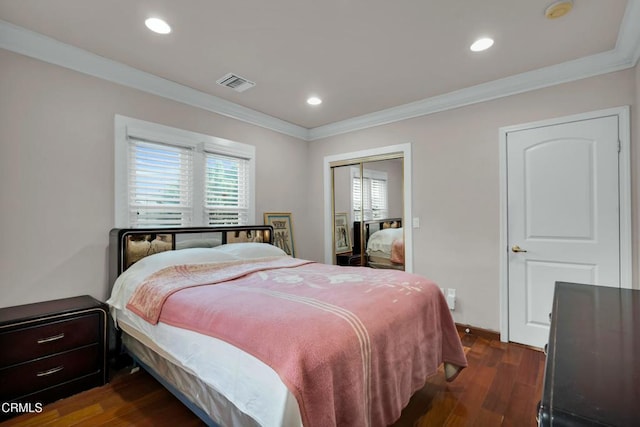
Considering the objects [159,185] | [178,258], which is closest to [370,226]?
[178,258]

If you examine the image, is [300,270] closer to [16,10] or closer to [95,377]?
[95,377]

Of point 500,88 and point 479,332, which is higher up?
point 500,88

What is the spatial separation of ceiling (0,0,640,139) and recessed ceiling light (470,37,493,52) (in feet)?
0.18

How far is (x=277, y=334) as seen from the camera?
1.29 meters

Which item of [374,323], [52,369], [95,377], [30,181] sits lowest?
[95,377]

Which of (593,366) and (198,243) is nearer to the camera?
(593,366)

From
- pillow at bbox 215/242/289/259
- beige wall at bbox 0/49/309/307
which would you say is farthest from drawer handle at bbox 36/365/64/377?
pillow at bbox 215/242/289/259

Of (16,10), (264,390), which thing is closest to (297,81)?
(16,10)

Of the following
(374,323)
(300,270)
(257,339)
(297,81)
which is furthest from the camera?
(297,81)

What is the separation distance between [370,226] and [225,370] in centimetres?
301

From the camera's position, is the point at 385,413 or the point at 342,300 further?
the point at 342,300

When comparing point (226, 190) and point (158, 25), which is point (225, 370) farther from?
point (226, 190)

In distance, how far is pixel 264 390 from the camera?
1181 mm

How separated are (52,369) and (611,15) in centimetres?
449
